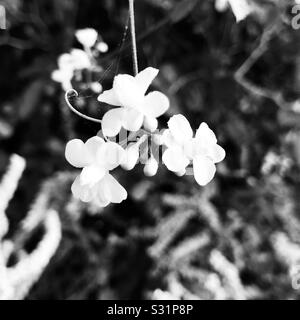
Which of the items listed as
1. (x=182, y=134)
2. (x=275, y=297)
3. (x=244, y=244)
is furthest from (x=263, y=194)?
(x=182, y=134)

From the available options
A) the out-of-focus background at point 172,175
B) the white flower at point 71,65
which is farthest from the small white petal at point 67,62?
the out-of-focus background at point 172,175

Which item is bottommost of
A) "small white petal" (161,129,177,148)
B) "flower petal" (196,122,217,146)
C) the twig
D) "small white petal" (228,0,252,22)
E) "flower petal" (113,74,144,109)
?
"small white petal" (161,129,177,148)

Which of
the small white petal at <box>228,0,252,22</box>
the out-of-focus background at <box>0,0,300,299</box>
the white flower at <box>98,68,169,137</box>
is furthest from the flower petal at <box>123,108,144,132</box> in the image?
the out-of-focus background at <box>0,0,300,299</box>

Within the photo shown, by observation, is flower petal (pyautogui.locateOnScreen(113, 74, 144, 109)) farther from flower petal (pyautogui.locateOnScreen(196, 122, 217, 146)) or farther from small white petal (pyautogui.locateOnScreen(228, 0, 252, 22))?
small white petal (pyautogui.locateOnScreen(228, 0, 252, 22))

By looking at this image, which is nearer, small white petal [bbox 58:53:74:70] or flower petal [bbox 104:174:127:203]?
flower petal [bbox 104:174:127:203]

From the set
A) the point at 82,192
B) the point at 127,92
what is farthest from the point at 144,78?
the point at 82,192

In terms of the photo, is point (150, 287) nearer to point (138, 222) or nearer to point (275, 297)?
point (138, 222)

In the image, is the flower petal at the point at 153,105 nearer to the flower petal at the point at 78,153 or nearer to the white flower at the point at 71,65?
the flower petal at the point at 78,153

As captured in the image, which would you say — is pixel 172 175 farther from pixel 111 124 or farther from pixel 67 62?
pixel 111 124

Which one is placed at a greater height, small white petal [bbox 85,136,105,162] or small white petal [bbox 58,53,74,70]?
small white petal [bbox 58,53,74,70]
